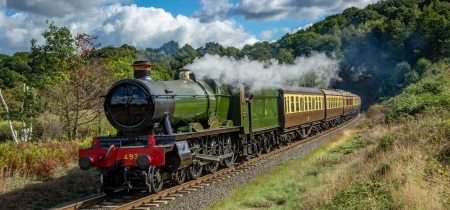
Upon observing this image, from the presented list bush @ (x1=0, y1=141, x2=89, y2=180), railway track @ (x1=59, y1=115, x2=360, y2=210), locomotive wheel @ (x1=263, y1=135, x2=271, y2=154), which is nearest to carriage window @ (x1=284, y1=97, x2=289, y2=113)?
locomotive wheel @ (x1=263, y1=135, x2=271, y2=154)

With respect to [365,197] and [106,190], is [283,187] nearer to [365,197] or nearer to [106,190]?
[365,197]

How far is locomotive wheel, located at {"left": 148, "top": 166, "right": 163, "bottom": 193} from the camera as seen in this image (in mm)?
8289

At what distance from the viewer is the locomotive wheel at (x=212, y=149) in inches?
428

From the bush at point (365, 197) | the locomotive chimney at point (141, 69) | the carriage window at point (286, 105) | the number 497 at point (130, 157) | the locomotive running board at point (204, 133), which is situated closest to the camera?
the bush at point (365, 197)

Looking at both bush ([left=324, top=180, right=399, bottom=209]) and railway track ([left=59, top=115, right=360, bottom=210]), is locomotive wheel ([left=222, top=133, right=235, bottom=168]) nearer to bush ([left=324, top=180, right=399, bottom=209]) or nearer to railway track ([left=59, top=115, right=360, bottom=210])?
railway track ([left=59, top=115, right=360, bottom=210])

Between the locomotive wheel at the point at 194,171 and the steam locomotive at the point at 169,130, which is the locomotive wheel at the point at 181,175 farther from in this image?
the locomotive wheel at the point at 194,171

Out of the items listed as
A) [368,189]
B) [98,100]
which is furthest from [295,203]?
[98,100]

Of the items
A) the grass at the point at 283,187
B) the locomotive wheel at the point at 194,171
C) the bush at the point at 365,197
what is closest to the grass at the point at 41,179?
A: the locomotive wheel at the point at 194,171

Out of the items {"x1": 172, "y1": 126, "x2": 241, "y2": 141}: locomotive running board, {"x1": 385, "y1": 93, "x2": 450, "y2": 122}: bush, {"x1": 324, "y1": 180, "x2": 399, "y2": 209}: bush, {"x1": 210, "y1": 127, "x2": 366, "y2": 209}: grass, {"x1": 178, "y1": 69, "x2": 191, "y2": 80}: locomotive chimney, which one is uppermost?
{"x1": 178, "y1": 69, "x2": 191, "y2": 80}: locomotive chimney

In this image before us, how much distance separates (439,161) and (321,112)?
1573cm

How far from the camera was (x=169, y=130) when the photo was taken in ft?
29.1

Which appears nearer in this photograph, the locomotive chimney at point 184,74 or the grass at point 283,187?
the grass at point 283,187

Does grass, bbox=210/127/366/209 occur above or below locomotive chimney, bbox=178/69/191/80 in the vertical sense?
below

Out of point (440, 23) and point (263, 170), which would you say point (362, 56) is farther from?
point (263, 170)
